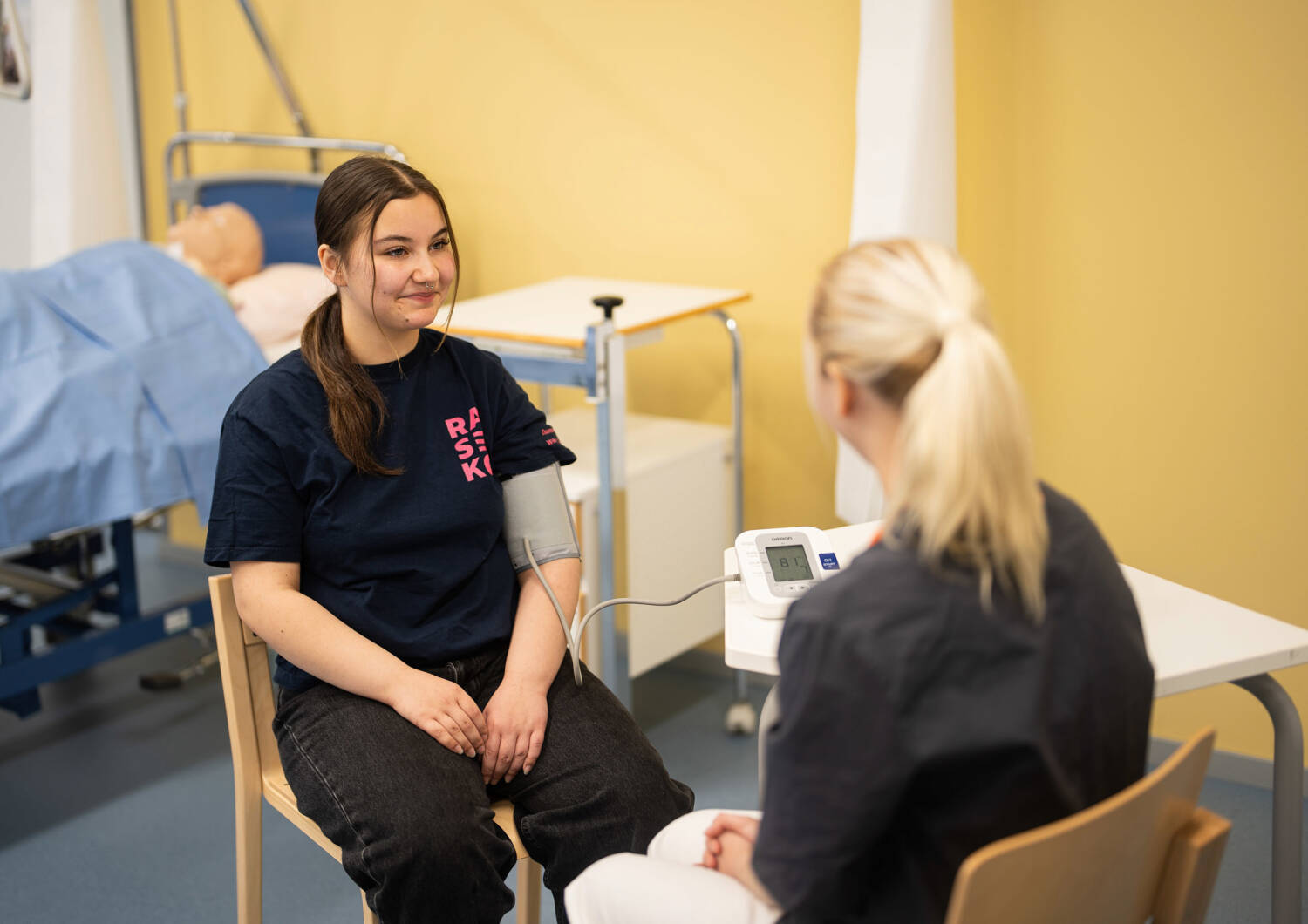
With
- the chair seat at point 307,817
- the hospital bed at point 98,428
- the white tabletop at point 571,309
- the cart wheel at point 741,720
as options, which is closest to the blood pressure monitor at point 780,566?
the chair seat at point 307,817

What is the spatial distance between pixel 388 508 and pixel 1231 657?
95 cm

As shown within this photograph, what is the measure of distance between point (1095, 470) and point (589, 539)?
99 centimetres

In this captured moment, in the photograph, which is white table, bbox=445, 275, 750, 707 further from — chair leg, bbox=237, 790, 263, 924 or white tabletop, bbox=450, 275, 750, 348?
chair leg, bbox=237, 790, 263, 924

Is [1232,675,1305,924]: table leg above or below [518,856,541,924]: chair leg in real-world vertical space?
above

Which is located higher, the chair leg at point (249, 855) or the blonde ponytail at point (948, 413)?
the blonde ponytail at point (948, 413)

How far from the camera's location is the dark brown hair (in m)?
1.49

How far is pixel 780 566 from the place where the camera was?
1.50 metres

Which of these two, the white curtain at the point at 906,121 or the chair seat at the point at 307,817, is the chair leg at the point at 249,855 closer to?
the chair seat at the point at 307,817

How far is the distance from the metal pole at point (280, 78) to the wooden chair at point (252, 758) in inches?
77.0

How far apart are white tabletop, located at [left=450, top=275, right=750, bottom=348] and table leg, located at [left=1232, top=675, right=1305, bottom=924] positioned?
3.93 feet

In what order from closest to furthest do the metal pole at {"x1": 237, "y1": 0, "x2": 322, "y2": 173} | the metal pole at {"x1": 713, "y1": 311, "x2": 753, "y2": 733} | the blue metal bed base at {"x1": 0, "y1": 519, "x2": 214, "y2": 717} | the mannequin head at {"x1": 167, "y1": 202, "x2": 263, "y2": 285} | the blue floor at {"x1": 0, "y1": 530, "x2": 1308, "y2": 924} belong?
the blue floor at {"x1": 0, "y1": 530, "x2": 1308, "y2": 924} → the blue metal bed base at {"x1": 0, "y1": 519, "x2": 214, "y2": 717} → the metal pole at {"x1": 713, "y1": 311, "x2": 753, "y2": 733} → the mannequin head at {"x1": 167, "y1": 202, "x2": 263, "y2": 285} → the metal pole at {"x1": 237, "y1": 0, "x2": 322, "y2": 173}

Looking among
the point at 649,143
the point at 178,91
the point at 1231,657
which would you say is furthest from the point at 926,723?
the point at 178,91

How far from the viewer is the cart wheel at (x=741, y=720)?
8.63ft

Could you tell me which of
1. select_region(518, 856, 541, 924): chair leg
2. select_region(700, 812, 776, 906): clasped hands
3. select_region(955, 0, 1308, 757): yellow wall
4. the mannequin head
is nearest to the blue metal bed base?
the mannequin head
